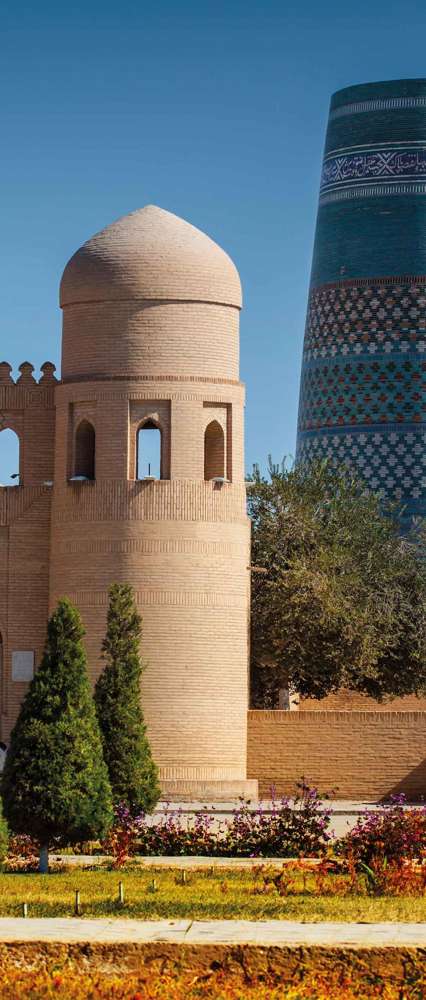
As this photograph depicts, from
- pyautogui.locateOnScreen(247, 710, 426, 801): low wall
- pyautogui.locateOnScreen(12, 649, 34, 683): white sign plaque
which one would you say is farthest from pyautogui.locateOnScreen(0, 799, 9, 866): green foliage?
pyautogui.locateOnScreen(247, 710, 426, 801): low wall

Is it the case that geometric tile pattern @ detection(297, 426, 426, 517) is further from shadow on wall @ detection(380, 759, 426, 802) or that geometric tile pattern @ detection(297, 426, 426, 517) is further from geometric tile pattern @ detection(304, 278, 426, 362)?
shadow on wall @ detection(380, 759, 426, 802)

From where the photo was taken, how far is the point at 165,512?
82.8 feet

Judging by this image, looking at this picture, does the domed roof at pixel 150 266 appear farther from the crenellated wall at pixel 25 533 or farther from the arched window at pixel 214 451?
the arched window at pixel 214 451

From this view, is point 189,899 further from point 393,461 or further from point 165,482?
point 393,461

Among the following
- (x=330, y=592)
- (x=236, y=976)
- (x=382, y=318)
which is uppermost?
(x=382, y=318)

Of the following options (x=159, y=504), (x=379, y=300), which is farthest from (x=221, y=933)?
(x=379, y=300)

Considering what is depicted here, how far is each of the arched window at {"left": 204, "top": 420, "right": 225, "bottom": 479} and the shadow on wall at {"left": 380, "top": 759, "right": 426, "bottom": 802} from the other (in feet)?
14.8

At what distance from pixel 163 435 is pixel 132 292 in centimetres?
182

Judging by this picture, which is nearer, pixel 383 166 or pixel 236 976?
pixel 236 976

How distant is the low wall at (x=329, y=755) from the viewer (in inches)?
1013

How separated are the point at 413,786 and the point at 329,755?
1.18 m

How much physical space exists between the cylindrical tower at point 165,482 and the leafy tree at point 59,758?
6.73 metres

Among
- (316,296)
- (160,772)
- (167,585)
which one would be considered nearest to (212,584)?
(167,585)

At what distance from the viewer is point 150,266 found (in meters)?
25.4
